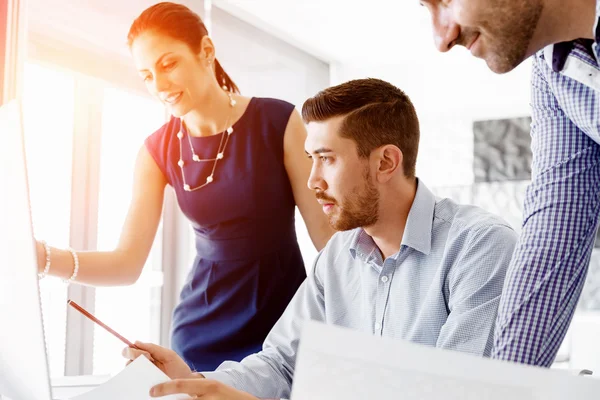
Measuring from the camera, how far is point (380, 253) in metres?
1.52

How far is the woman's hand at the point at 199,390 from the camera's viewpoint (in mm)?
917

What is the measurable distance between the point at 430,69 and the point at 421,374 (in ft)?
17.9

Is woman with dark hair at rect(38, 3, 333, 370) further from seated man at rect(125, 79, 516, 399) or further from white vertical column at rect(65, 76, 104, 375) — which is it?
white vertical column at rect(65, 76, 104, 375)

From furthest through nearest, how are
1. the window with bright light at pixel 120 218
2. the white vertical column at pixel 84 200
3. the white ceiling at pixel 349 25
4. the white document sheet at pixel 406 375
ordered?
the white ceiling at pixel 349 25 → the window with bright light at pixel 120 218 → the white vertical column at pixel 84 200 → the white document sheet at pixel 406 375

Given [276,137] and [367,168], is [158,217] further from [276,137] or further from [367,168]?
[367,168]

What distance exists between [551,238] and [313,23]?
4.10 meters

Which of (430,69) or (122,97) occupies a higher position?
(430,69)

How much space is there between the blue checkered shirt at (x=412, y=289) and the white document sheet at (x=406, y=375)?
0.78 meters

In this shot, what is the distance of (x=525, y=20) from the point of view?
92cm

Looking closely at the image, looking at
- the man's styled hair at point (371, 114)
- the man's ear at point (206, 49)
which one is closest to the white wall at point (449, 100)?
the man's ear at point (206, 49)

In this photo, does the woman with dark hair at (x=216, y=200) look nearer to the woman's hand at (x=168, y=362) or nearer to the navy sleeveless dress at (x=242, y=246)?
the navy sleeveless dress at (x=242, y=246)

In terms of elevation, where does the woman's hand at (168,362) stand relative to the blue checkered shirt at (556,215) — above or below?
below

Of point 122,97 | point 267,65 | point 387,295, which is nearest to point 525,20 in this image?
point 387,295

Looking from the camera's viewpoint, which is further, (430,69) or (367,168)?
(430,69)
